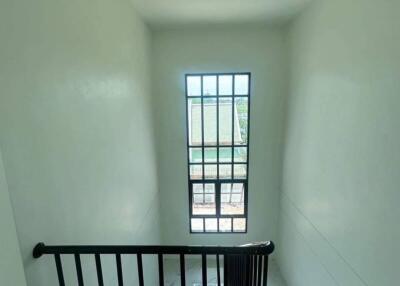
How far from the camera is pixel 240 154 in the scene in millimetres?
5160

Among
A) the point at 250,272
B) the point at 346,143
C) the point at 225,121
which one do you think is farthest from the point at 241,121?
the point at 250,272

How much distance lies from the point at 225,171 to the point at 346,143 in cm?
285

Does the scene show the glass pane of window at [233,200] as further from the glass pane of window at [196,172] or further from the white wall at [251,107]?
the glass pane of window at [196,172]

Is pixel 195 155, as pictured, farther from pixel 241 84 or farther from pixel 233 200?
pixel 241 84

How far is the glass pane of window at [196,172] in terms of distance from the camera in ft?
17.2

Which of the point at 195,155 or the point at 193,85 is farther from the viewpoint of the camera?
the point at 195,155

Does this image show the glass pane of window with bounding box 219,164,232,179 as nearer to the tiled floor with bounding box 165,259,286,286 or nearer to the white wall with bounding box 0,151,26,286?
the tiled floor with bounding box 165,259,286,286

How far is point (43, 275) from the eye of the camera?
1.47 meters

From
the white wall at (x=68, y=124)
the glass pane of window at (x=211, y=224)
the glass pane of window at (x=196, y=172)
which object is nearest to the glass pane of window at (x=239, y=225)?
the glass pane of window at (x=211, y=224)

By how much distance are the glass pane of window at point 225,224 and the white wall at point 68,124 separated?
8.33 feet

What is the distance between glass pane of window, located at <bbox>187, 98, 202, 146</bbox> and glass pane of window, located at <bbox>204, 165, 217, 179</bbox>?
0.53m

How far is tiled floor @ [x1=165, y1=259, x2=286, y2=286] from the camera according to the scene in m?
4.85

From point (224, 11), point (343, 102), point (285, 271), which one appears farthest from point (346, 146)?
point (285, 271)

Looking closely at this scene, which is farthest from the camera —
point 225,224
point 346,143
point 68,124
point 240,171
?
point 225,224
